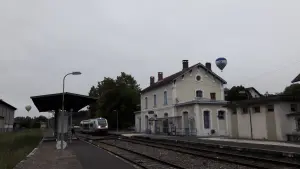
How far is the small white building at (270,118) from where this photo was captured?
71.6ft

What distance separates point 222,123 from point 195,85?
262 inches

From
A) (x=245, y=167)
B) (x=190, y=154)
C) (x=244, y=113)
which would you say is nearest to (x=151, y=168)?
(x=245, y=167)

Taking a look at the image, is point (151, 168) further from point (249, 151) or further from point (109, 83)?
point (109, 83)

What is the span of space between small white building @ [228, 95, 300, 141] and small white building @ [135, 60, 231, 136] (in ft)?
21.6

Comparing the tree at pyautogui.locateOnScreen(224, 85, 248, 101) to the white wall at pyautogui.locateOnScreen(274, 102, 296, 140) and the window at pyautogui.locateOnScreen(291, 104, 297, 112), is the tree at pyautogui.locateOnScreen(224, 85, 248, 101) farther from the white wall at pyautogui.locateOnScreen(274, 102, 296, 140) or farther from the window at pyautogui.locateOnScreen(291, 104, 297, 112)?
the white wall at pyautogui.locateOnScreen(274, 102, 296, 140)

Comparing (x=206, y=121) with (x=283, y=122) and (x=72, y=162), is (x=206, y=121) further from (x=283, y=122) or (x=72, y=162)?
(x=72, y=162)

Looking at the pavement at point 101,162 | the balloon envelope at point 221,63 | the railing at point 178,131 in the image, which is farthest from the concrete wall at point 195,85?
the pavement at point 101,162

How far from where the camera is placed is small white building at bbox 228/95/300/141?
21.8 m

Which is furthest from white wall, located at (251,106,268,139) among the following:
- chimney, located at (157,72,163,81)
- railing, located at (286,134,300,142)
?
chimney, located at (157,72,163,81)

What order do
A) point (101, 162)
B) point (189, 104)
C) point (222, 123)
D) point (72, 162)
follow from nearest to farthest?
point (72, 162) < point (101, 162) < point (189, 104) < point (222, 123)

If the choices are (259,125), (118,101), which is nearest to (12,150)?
(259,125)

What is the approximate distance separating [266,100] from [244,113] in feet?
10.2

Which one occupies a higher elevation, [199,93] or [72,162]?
[199,93]

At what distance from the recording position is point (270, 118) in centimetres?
2272
